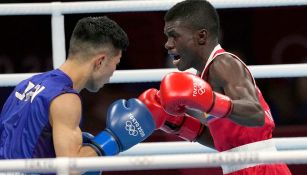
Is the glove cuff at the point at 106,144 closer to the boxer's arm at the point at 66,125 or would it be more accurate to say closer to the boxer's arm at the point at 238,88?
the boxer's arm at the point at 66,125

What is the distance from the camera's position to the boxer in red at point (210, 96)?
→ 2273 millimetres

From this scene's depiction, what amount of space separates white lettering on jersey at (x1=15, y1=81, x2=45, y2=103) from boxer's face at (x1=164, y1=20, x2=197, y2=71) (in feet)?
1.72

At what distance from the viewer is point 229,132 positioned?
249cm

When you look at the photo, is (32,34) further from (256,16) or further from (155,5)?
(155,5)

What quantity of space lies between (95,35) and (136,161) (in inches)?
33.5

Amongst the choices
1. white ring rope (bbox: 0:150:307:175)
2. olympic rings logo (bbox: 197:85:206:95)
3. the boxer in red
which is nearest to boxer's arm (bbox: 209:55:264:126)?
the boxer in red

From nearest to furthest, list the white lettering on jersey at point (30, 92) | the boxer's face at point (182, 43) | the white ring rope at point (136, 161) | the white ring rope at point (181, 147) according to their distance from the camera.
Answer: the white ring rope at point (136, 161), the white lettering on jersey at point (30, 92), the boxer's face at point (182, 43), the white ring rope at point (181, 147)

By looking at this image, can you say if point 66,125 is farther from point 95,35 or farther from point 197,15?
point 197,15

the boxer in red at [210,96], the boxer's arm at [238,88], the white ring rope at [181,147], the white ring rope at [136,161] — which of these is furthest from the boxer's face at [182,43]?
the white ring rope at [136,161]

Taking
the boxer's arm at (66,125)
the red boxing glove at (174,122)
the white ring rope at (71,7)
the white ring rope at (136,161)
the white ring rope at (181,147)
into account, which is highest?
the white ring rope at (71,7)

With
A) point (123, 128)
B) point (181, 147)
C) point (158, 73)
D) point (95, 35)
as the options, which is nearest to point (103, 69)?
point (95, 35)

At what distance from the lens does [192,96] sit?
7.43 feet

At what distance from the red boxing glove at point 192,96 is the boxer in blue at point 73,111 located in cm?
20

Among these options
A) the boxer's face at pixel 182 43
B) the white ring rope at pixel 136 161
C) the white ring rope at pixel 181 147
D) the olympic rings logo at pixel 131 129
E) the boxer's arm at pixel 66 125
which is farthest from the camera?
the white ring rope at pixel 181 147
